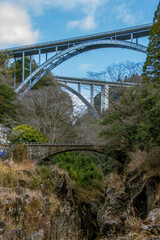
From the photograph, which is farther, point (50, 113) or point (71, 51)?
point (71, 51)

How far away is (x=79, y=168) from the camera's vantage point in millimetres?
21297

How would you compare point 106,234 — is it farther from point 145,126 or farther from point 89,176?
point 89,176

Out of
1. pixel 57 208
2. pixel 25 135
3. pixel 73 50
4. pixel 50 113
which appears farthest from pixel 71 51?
pixel 57 208

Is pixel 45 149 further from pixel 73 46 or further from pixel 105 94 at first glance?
pixel 73 46

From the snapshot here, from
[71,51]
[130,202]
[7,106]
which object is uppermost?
[71,51]

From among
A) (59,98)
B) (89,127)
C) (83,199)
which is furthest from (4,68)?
(83,199)

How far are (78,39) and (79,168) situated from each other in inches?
570

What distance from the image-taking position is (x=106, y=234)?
1028 centimetres

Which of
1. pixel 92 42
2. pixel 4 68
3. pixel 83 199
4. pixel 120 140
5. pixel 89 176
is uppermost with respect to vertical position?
pixel 92 42

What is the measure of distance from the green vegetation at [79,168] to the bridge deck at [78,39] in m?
12.5

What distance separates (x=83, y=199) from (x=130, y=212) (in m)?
9.07

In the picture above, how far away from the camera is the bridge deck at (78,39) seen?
74.9 feet

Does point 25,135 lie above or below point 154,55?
below

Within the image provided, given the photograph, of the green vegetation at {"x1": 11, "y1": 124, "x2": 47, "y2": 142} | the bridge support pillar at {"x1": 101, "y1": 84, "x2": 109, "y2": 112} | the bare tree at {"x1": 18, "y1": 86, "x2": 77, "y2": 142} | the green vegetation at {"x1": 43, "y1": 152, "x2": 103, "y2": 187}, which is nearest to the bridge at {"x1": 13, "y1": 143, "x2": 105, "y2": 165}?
the green vegetation at {"x1": 11, "y1": 124, "x2": 47, "y2": 142}
